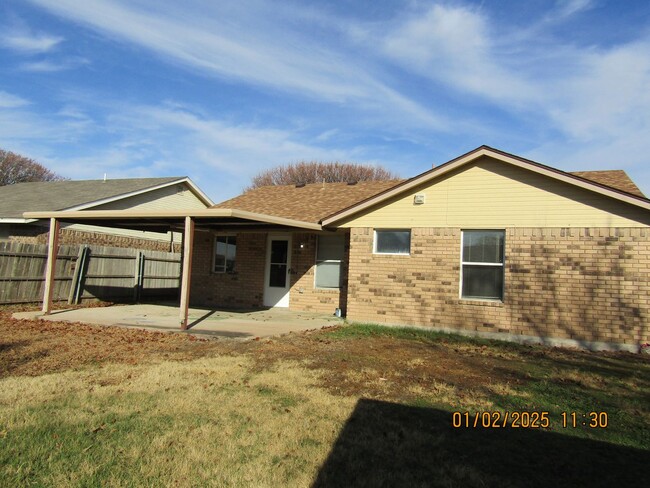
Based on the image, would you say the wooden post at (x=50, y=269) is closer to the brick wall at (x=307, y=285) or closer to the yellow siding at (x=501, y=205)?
the brick wall at (x=307, y=285)

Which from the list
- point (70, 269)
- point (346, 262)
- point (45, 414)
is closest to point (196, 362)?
point (45, 414)

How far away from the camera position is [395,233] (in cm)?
1194

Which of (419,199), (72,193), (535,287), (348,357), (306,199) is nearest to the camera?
(348,357)

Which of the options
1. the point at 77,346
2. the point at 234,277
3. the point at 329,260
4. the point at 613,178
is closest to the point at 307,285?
the point at 329,260

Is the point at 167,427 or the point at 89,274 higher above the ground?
the point at 89,274

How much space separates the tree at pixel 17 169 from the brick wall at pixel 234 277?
35.2 metres

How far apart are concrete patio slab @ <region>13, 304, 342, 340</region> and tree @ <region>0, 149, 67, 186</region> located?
36308 mm

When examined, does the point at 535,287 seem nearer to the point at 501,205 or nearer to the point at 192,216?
the point at 501,205

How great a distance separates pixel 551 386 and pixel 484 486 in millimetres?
3396

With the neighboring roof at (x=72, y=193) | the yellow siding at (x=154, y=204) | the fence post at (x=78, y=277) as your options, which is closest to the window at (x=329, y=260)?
the fence post at (x=78, y=277)

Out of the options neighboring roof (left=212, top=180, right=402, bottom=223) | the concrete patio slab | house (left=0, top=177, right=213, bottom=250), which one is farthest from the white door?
house (left=0, top=177, right=213, bottom=250)

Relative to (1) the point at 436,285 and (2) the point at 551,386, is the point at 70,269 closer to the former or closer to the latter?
(1) the point at 436,285

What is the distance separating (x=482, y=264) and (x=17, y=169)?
4588 cm

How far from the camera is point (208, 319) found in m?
11.6
